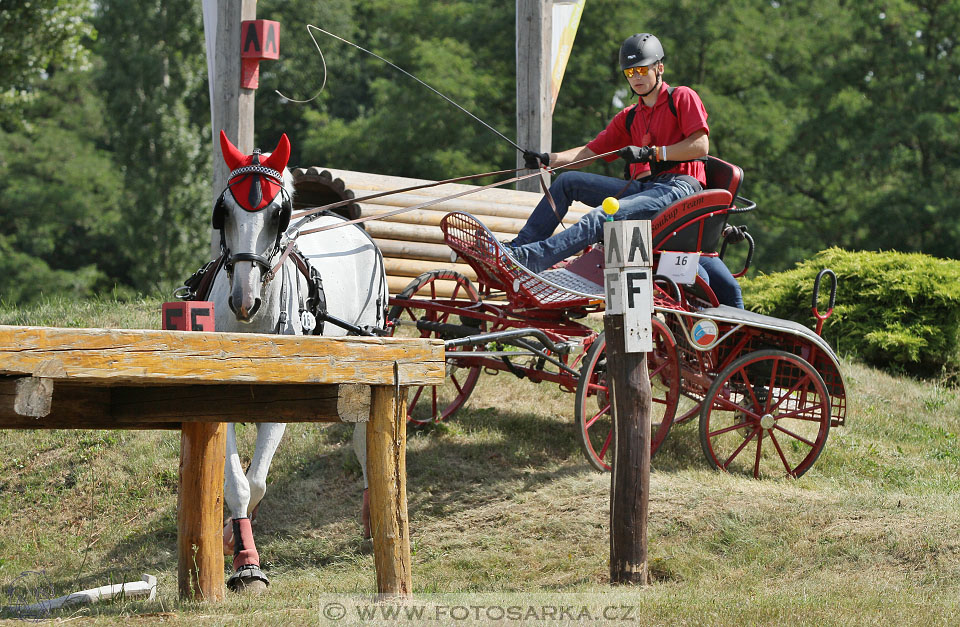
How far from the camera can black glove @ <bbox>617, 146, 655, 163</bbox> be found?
7.45 m

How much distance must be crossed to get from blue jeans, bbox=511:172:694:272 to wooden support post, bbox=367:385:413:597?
288 cm

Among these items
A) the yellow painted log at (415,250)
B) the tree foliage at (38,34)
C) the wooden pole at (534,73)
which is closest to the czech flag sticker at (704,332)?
the yellow painted log at (415,250)

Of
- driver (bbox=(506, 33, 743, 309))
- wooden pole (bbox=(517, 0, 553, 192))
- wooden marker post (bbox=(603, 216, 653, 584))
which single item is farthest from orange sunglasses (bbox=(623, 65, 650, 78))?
wooden pole (bbox=(517, 0, 553, 192))

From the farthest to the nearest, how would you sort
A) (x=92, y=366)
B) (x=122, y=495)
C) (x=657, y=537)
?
1. (x=122, y=495)
2. (x=657, y=537)
3. (x=92, y=366)

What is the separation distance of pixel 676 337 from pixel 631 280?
2.35m

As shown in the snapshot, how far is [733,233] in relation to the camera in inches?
324

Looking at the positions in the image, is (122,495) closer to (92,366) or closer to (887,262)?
(92,366)

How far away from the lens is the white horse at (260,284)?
18.0 ft

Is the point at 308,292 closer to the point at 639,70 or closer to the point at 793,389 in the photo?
the point at 639,70

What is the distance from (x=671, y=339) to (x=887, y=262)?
5.46 meters

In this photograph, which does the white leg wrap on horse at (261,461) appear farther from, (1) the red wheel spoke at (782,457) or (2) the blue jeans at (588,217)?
(1) the red wheel spoke at (782,457)

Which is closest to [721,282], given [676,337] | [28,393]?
[676,337]

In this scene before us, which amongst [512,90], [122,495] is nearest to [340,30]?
[512,90]

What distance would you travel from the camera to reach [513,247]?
7.41m
